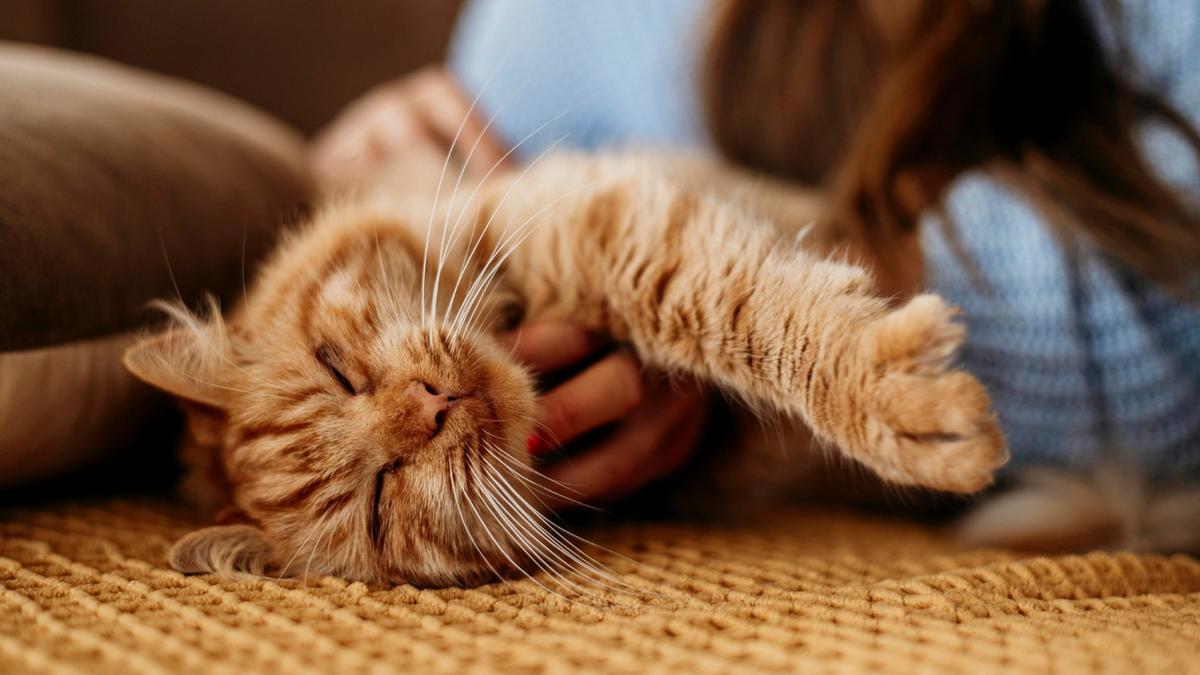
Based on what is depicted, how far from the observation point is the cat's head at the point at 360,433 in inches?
38.2

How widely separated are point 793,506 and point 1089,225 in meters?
0.64

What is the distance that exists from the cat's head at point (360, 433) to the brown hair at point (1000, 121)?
0.73 meters

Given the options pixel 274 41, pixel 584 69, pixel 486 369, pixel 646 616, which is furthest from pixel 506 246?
pixel 274 41

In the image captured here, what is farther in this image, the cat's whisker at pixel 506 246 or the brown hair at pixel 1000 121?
the brown hair at pixel 1000 121


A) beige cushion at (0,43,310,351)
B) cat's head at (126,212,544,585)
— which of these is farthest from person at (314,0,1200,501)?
beige cushion at (0,43,310,351)

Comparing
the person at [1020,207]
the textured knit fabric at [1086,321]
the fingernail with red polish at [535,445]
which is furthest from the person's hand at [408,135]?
the fingernail with red polish at [535,445]

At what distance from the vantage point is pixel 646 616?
0.80m

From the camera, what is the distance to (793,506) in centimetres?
137

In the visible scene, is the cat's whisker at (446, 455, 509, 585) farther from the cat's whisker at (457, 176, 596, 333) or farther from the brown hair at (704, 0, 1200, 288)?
A: the brown hair at (704, 0, 1200, 288)

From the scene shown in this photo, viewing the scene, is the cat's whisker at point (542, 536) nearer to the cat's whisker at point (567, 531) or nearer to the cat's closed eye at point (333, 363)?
the cat's whisker at point (567, 531)

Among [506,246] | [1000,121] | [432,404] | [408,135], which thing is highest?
[408,135]

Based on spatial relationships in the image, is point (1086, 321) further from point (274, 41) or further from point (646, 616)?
point (274, 41)

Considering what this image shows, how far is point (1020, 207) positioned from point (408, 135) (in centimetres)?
Answer: 135

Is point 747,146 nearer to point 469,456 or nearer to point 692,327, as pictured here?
point 692,327
